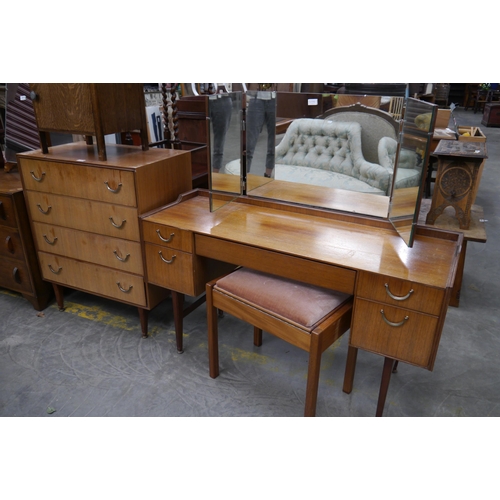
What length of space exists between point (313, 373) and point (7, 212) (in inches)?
83.3

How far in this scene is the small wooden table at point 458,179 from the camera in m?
2.69

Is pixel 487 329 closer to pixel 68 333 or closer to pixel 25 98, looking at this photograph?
pixel 68 333

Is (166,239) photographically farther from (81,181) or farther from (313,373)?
(313,373)

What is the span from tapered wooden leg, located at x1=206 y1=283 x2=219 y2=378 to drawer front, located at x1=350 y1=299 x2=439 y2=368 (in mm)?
720

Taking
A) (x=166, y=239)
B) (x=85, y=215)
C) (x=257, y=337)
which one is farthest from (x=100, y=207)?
(x=257, y=337)

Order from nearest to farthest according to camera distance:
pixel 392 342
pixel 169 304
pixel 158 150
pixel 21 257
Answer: pixel 392 342 → pixel 158 150 → pixel 21 257 → pixel 169 304

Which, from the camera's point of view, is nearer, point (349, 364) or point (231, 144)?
point (349, 364)

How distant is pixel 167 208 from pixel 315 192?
83 centimetres

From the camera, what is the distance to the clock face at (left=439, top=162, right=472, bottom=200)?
8.97ft

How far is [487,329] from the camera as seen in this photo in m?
2.70

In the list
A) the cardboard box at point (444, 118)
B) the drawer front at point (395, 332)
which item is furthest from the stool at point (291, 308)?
the cardboard box at point (444, 118)

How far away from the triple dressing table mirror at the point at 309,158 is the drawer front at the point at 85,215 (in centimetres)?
47

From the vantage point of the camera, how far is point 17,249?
276 centimetres

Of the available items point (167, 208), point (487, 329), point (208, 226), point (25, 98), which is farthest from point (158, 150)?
point (487, 329)
